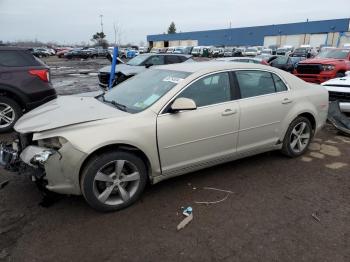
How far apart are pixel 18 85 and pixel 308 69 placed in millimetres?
9897

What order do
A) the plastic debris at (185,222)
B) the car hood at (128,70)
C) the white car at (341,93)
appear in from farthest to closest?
the car hood at (128,70), the white car at (341,93), the plastic debris at (185,222)

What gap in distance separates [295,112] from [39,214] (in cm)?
375

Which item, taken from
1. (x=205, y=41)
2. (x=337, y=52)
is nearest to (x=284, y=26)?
(x=205, y=41)

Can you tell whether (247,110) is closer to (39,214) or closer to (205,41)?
(39,214)

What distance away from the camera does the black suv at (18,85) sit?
19.9 ft

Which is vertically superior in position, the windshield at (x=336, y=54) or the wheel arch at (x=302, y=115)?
the windshield at (x=336, y=54)

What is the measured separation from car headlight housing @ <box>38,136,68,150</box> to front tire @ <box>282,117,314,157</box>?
330 centimetres

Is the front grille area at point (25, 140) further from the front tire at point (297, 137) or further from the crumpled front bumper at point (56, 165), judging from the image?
the front tire at point (297, 137)

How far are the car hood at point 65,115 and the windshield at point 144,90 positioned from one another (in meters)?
0.20

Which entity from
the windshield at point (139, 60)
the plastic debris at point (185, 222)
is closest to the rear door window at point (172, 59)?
the windshield at point (139, 60)

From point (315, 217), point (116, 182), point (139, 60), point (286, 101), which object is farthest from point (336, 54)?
point (116, 182)

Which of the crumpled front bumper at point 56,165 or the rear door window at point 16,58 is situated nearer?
the crumpled front bumper at point 56,165

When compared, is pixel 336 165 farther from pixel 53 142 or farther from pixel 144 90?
pixel 53 142

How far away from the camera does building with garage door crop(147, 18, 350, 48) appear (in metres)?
59.7
